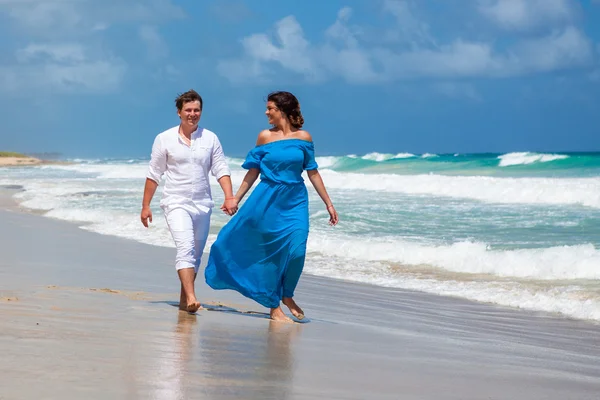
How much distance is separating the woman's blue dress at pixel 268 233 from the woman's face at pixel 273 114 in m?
0.17

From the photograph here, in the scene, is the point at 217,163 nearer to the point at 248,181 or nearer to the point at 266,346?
the point at 248,181

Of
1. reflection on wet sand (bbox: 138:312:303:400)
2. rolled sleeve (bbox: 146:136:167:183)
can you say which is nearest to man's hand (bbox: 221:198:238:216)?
rolled sleeve (bbox: 146:136:167:183)

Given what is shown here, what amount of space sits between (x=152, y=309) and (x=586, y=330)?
3401mm

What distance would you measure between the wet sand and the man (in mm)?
413

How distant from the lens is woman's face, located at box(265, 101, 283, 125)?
630 centimetres

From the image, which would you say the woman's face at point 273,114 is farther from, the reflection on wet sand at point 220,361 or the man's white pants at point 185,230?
the reflection on wet sand at point 220,361

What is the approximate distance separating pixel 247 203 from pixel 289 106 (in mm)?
778

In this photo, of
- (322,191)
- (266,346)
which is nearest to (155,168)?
(322,191)

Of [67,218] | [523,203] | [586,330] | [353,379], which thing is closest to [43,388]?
[353,379]

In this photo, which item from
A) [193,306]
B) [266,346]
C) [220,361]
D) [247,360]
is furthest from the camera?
[193,306]

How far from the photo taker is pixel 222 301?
722 centimetres

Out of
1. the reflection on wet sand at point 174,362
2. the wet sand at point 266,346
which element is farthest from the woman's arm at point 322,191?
the reflection on wet sand at point 174,362

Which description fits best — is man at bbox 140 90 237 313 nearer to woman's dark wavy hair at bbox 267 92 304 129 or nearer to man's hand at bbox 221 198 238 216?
man's hand at bbox 221 198 238 216

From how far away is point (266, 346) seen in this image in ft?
15.7
